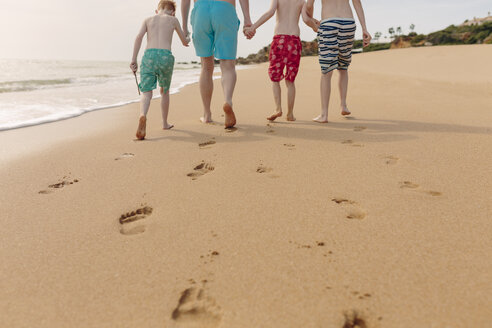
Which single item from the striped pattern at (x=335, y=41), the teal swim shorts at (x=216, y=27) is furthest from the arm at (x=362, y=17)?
the teal swim shorts at (x=216, y=27)

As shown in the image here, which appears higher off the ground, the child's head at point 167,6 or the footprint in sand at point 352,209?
the child's head at point 167,6

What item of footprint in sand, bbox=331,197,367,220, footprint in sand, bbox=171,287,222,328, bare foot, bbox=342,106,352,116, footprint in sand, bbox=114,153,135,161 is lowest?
footprint in sand, bbox=171,287,222,328

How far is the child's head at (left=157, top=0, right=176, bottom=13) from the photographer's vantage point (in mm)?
3549

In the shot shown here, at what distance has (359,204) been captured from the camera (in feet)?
5.29

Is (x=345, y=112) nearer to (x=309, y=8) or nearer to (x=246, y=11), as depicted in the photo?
(x=309, y=8)

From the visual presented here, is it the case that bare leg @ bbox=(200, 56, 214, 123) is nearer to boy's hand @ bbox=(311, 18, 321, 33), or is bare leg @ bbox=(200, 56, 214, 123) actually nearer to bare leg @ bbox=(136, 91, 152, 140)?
bare leg @ bbox=(136, 91, 152, 140)

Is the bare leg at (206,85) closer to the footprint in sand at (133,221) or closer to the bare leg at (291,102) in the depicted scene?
the bare leg at (291,102)

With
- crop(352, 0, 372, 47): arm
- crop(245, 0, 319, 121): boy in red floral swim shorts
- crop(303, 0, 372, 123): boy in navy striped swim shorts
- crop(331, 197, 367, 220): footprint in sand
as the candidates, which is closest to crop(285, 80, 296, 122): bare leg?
crop(245, 0, 319, 121): boy in red floral swim shorts

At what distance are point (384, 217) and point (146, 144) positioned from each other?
2136 mm

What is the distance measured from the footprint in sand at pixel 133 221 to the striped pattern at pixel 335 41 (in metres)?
2.67

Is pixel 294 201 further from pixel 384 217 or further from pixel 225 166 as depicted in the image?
pixel 225 166

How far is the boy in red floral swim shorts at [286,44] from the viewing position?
3.59 m

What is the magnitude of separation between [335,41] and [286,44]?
22.0 inches

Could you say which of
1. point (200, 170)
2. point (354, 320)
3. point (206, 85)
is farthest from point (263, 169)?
point (206, 85)
